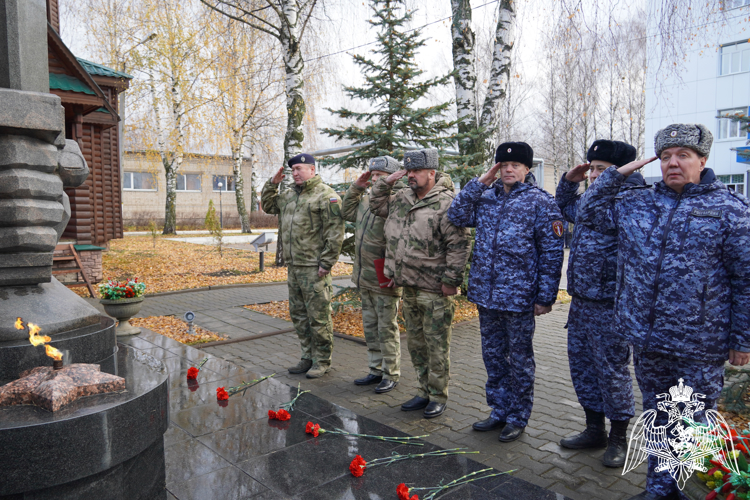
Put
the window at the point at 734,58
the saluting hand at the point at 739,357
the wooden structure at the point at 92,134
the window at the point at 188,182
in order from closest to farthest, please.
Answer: the saluting hand at the point at 739,357 < the wooden structure at the point at 92,134 < the window at the point at 734,58 < the window at the point at 188,182

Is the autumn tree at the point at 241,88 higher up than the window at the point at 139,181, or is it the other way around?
the autumn tree at the point at 241,88

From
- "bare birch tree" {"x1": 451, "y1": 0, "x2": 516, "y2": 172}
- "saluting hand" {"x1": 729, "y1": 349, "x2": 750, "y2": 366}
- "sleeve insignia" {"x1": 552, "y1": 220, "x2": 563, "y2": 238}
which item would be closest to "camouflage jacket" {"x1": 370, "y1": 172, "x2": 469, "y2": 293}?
"sleeve insignia" {"x1": 552, "y1": 220, "x2": 563, "y2": 238}

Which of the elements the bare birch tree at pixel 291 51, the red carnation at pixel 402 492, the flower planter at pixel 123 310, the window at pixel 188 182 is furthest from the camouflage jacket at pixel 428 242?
the window at pixel 188 182

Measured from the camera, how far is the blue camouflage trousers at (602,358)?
347cm

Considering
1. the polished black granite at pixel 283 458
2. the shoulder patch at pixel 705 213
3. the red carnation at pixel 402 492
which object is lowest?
the polished black granite at pixel 283 458

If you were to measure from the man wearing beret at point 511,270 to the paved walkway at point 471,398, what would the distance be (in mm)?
247

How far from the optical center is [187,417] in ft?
12.8

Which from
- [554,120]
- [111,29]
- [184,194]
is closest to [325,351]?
[111,29]

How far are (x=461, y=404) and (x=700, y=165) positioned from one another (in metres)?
2.74

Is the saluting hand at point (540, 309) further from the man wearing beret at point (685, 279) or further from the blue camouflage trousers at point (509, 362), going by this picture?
the man wearing beret at point (685, 279)

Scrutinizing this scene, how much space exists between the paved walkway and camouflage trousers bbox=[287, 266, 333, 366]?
1.02 feet

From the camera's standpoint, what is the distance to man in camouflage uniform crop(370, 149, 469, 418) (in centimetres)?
427

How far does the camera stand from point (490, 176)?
392 centimetres

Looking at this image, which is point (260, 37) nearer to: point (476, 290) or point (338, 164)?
point (338, 164)
